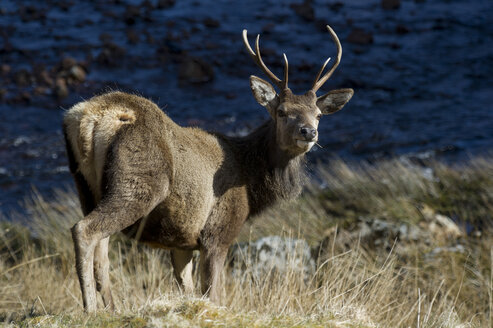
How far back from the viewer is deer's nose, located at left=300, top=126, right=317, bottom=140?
600cm

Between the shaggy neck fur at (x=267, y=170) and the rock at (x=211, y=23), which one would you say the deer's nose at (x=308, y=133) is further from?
the rock at (x=211, y=23)

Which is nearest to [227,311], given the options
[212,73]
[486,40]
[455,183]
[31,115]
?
[455,183]

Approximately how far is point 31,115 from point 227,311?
1251cm

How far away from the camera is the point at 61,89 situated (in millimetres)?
16656

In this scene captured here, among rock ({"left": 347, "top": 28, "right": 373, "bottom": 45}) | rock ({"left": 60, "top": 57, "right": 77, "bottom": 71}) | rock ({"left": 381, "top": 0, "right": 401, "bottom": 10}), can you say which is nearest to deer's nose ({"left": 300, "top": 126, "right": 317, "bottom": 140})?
rock ({"left": 60, "top": 57, "right": 77, "bottom": 71})

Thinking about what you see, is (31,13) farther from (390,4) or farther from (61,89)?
(390,4)

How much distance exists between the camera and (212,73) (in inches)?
698

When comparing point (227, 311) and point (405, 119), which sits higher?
point (227, 311)

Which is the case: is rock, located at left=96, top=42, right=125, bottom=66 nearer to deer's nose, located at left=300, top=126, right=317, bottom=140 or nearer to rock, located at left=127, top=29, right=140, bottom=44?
rock, located at left=127, top=29, right=140, bottom=44

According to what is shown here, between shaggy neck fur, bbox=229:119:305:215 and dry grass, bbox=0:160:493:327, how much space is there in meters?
0.74

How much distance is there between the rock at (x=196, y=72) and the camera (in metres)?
17.8

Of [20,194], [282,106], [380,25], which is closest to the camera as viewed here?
[282,106]

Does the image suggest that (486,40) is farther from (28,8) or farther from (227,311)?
(227,311)

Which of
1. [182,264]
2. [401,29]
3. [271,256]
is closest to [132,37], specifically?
[401,29]
